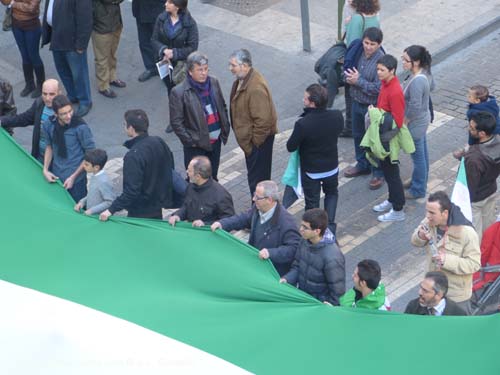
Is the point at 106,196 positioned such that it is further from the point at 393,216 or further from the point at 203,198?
the point at 393,216

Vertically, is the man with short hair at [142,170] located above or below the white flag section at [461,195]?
below

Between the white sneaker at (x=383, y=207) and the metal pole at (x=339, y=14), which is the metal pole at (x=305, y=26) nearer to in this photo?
the metal pole at (x=339, y=14)

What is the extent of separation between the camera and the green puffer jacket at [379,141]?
980 cm

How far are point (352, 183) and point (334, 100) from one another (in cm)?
169

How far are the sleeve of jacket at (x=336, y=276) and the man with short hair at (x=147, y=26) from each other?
5409 mm

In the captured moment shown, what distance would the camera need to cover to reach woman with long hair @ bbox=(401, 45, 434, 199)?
9828mm

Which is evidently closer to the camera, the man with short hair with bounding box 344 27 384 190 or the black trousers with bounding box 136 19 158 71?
the man with short hair with bounding box 344 27 384 190

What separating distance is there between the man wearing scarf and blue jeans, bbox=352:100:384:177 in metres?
2.77

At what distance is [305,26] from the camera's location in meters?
13.1

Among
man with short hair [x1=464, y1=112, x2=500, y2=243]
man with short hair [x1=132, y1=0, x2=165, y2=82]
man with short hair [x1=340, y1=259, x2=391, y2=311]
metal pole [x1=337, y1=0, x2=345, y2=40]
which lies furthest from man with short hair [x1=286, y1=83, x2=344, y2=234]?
metal pole [x1=337, y1=0, x2=345, y2=40]

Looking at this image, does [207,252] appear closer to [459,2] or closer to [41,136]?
[41,136]

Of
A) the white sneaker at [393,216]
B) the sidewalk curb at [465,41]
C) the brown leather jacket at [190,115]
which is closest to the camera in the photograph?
the brown leather jacket at [190,115]

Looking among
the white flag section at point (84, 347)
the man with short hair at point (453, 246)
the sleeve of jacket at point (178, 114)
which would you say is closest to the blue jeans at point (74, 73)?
the sleeve of jacket at point (178, 114)

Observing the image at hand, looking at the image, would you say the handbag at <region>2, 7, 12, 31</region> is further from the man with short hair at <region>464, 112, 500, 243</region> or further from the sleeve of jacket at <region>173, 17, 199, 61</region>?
the man with short hair at <region>464, 112, 500, 243</region>
